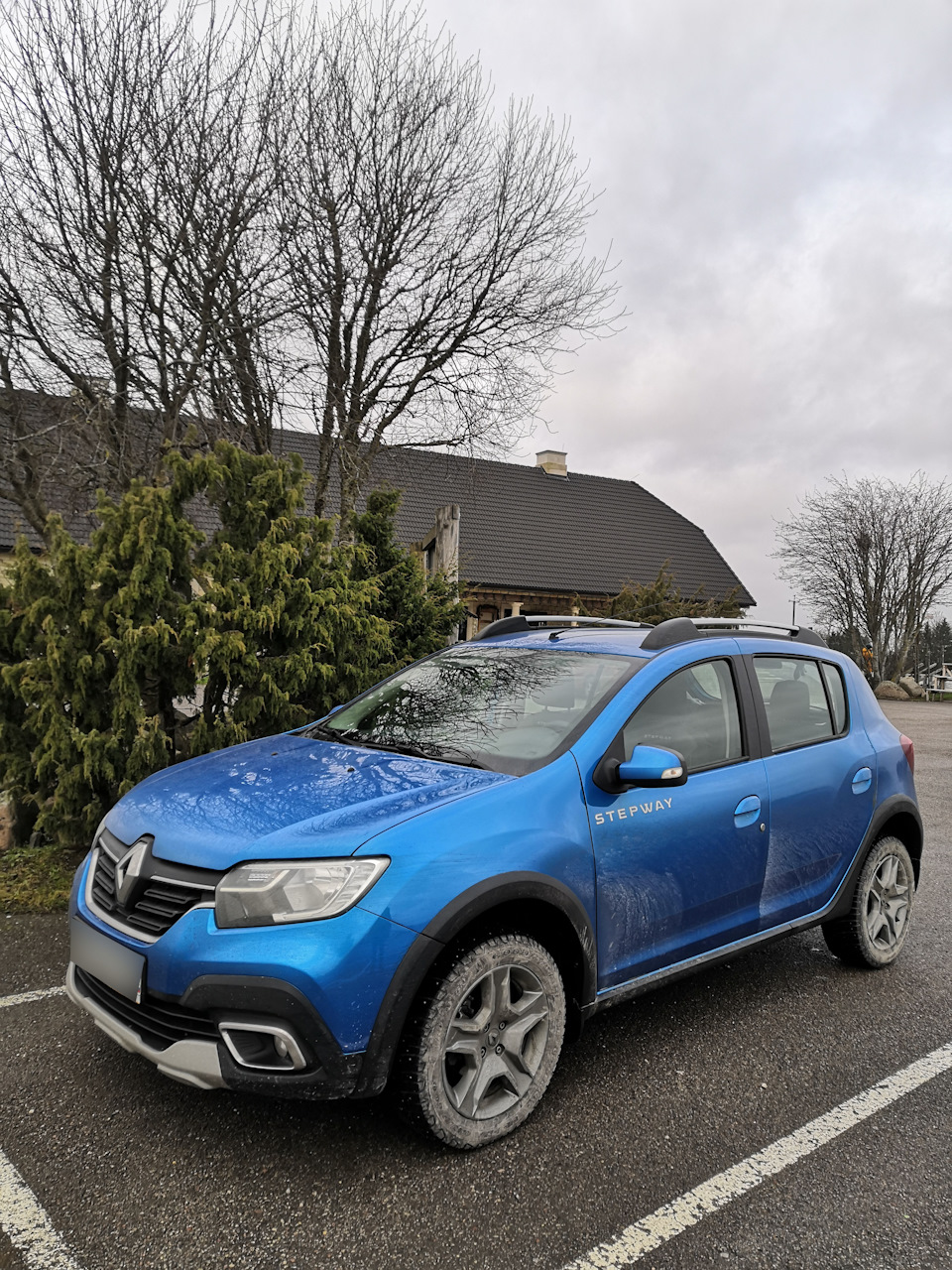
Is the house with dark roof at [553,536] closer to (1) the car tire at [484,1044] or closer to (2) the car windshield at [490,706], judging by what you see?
(2) the car windshield at [490,706]

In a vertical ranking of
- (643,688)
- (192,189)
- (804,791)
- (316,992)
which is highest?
(192,189)

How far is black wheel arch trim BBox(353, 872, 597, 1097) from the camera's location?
7.99 ft

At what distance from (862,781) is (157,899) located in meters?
3.22

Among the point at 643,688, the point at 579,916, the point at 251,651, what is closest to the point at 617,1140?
the point at 579,916

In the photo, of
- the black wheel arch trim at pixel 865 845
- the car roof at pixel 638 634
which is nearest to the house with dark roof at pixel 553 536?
the car roof at pixel 638 634

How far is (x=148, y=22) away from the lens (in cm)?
855

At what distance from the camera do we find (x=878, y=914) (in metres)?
4.35

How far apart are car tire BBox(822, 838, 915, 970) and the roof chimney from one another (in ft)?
97.4

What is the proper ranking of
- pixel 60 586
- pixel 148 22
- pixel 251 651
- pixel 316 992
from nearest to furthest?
pixel 316 992, pixel 60 586, pixel 251 651, pixel 148 22

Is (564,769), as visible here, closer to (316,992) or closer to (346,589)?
(316,992)

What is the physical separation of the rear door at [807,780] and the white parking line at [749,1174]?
738 millimetres

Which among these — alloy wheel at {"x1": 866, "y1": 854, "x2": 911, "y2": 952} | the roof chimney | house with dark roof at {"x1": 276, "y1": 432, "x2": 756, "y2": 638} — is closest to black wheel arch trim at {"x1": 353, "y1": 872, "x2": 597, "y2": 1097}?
alloy wheel at {"x1": 866, "y1": 854, "x2": 911, "y2": 952}

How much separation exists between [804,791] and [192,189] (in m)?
8.54

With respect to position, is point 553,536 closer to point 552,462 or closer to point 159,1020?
point 552,462
